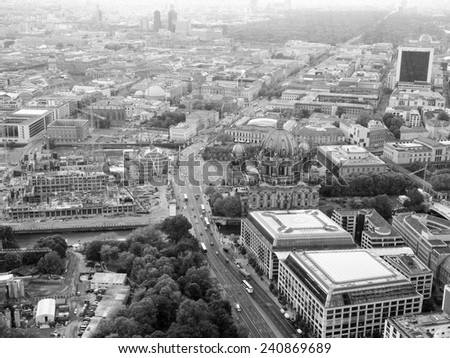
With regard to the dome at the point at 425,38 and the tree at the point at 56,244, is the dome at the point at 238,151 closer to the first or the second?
the tree at the point at 56,244

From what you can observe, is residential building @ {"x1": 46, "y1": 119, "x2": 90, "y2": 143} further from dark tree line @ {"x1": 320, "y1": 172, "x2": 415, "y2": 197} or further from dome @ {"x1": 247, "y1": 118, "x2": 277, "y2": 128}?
dark tree line @ {"x1": 320, "y1": 172, "x2": 415, "y2": 197}

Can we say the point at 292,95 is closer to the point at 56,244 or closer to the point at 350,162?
the point at 350,162

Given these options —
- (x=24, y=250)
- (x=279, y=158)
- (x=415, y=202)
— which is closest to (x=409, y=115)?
(x=415, y=202)

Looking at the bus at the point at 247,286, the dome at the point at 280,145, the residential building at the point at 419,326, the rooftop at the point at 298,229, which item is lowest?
the bus at the point at 247,286

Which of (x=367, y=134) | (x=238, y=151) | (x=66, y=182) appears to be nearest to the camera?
(x=66, y=182)

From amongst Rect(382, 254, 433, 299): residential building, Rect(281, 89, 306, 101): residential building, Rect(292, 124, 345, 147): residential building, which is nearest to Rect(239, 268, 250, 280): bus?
Rect(382, 254, 433, 299): residential building

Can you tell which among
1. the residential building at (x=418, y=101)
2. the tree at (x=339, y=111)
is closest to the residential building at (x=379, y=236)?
the tree at (x=339, y=111)

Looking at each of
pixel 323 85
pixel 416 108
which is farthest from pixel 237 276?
pixel 323 85

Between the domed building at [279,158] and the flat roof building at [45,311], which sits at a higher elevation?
the domed building at [279,158]
